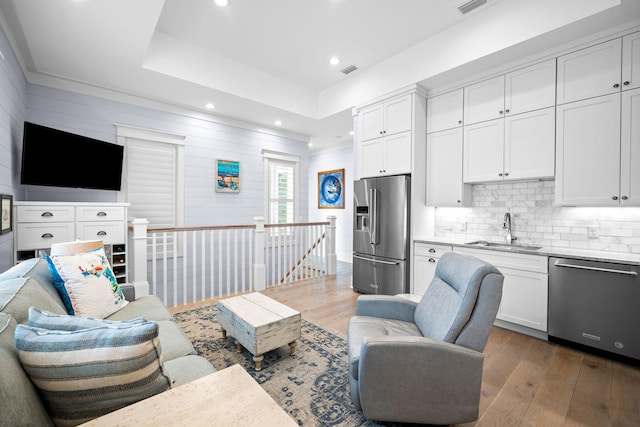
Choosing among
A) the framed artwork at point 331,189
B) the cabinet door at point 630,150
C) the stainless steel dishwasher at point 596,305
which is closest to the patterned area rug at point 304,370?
the stainless steel dishwasher at point 596,305

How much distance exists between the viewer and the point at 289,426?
2.44 feet

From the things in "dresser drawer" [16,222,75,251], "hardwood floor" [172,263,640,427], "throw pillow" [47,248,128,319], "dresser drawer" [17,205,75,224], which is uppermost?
"dresser drawer" [17,205,75,224]

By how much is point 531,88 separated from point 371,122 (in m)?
1.87

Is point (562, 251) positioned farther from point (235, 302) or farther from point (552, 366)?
point (235, 302)

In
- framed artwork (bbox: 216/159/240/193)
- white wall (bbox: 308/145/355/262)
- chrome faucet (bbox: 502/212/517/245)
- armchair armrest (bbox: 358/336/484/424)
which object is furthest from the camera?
white wall (bbox: 308/145/355/262)

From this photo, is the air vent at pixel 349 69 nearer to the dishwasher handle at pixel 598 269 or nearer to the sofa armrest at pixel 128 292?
the dishwasher handle at pixel 598 269

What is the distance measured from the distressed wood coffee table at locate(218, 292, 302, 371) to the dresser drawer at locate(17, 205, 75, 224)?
2023 mm

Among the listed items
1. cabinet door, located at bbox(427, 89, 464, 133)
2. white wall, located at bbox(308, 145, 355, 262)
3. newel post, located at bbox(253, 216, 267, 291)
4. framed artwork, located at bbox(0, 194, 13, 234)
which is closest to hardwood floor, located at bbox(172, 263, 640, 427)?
newel post, located at bbox(253, 216, 267, 291)

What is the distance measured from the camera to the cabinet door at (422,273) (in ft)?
11.6

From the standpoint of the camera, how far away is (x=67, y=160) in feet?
10.6

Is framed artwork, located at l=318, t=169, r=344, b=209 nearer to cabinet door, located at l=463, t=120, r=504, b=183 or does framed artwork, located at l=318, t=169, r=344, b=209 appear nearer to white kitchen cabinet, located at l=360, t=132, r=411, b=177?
white kitchen cabinet, located at l=360, t=132, r=411, b=177

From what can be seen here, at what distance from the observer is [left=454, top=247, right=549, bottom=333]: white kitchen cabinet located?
107 inches

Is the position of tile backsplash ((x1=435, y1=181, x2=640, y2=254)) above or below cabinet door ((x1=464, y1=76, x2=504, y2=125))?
below

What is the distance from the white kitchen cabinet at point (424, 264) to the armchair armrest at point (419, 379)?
1.97m
